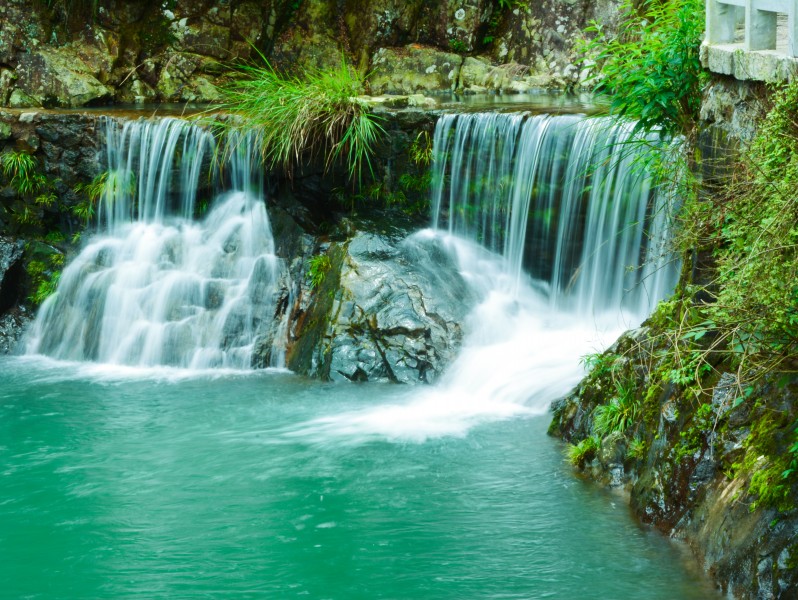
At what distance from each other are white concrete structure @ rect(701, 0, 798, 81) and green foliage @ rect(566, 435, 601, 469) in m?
2.44

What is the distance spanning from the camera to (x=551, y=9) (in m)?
13.7

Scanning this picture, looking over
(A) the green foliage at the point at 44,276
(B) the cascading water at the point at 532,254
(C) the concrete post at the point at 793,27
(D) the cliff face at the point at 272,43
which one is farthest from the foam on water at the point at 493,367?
(D) the cliff face at the point at 272,43

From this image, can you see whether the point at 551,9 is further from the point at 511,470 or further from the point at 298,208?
the point at 511,470

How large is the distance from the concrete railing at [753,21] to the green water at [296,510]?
280 centimetres

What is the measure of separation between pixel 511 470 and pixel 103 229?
5.97m

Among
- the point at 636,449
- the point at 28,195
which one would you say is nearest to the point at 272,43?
the point at 28,195

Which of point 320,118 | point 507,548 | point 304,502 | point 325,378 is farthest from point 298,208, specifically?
point 507,548

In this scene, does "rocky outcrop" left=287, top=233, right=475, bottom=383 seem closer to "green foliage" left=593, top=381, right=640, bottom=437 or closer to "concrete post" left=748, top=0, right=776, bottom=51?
"green foliage" left=593, top=381, right=640, bottom=437

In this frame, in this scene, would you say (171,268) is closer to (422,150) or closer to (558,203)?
(422,150)

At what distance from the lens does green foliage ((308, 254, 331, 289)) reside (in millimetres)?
9719

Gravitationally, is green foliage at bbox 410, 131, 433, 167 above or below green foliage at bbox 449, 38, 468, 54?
below

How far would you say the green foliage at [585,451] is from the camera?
6.59m

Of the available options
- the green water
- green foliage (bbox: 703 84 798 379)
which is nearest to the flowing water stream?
the green water

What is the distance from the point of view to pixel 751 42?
5785 mm
